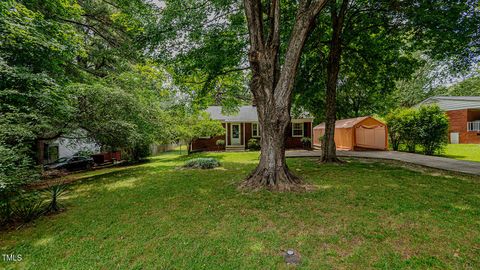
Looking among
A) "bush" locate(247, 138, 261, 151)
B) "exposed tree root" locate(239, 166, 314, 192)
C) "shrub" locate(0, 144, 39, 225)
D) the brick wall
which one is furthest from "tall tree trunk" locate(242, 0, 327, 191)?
the brick wall

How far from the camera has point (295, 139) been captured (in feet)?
68.5

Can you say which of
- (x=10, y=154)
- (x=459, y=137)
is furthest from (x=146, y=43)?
(x=459, y=137)

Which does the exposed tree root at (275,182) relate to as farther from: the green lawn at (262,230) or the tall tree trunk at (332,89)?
the tall tree trunk at (332,89)

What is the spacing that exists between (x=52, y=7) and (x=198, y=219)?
10568 mm

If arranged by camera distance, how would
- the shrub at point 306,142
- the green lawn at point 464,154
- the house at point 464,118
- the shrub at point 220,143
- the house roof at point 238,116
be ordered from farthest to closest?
the house roof at point 238,116 < the shrub at point 306,142 < the shrub at point 220,143 < the house at point 464,118 < the green lawn at point 464,154

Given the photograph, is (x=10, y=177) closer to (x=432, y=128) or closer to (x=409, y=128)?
(x=432, y=128)

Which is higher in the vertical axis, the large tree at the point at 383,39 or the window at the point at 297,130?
the large tree at the point at 383,39

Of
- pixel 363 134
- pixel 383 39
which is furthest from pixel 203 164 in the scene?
pixel 363 134

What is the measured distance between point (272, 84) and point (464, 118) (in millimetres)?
23739

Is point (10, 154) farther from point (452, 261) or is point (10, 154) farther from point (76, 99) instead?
point (452, 261)

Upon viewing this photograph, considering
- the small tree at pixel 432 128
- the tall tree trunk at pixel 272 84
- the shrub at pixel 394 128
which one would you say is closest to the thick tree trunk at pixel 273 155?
the tall tree trunk at pixel 272 84

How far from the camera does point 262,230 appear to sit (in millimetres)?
3740

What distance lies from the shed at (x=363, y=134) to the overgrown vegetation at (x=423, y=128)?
111 centimetres

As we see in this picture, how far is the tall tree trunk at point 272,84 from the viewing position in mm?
5945
